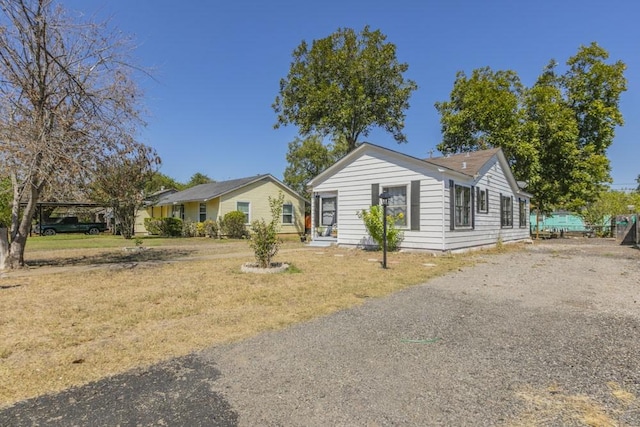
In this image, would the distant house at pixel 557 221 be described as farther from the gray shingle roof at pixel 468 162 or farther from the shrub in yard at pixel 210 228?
the shrub in yard at pixel 210 228

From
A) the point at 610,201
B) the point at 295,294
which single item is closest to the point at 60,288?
the point at 295,294

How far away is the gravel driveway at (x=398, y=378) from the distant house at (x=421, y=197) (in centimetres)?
686

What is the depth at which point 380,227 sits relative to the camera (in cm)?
1155

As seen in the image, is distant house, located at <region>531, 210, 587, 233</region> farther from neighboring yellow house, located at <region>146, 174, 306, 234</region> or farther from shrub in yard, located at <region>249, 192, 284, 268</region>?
shrub in yard, located at <region>249, 192, 284, 268</region>

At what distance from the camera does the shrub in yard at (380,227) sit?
1151cm

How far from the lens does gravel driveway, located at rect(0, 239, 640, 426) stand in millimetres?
2389

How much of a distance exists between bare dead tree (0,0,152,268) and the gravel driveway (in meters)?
6.91

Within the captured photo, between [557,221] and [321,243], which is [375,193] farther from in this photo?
[557,221]

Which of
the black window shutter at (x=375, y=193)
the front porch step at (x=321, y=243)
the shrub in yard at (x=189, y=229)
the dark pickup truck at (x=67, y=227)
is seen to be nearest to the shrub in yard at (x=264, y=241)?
the black window shutter at (x=375, y=193)

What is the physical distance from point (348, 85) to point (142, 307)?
21.6 metres

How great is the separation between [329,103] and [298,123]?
2961mm

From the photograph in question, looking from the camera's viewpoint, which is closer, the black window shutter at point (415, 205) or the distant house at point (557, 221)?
the black window shutter at point (415, 205)

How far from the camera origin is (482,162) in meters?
13.9

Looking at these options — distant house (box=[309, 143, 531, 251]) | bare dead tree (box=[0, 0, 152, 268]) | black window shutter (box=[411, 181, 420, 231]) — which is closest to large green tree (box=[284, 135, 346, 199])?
distant house (box=[309, 143, 531, 251])
